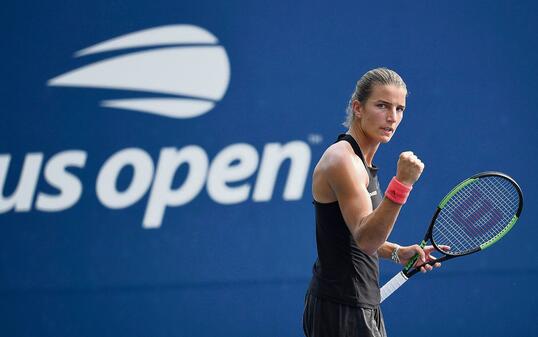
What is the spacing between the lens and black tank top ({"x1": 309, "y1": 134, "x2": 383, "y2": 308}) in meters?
2.70

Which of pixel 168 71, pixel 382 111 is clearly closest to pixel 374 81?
pixel 382 111

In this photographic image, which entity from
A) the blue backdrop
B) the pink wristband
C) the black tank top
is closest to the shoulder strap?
the black tank top

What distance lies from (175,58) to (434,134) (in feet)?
Answer: 4.70

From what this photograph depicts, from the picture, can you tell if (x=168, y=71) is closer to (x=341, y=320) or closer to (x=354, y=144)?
(x=354, y=144)

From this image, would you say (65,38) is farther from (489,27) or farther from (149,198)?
(489,27)

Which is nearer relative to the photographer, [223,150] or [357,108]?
[357,108]

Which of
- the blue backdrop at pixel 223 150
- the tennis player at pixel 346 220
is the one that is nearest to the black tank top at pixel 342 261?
the tennis player at pixel 346 220

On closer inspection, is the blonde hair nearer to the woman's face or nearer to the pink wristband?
the woman's face

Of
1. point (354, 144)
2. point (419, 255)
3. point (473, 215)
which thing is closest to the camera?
point (354, 144)

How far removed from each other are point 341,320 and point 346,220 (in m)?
0.37

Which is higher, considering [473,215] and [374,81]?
[374,81]

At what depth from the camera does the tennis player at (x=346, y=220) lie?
104 inches

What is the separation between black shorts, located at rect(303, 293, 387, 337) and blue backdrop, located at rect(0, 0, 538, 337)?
1840 mm

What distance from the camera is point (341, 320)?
2750mm
